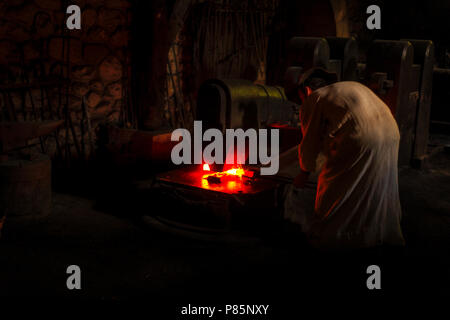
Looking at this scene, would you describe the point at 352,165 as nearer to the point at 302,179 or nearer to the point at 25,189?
the point at 302,179

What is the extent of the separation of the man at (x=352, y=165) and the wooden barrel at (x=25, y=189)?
3.06m

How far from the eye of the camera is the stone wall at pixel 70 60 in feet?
21.9

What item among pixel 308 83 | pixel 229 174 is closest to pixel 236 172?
pixel 229 174

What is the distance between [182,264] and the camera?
189 inches

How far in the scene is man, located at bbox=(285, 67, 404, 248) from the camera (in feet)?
14.6

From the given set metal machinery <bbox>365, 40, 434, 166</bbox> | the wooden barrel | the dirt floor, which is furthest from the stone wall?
metal machinery <bbox>365, 40, 434, 166</bbox>

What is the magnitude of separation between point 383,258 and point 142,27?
184 inches

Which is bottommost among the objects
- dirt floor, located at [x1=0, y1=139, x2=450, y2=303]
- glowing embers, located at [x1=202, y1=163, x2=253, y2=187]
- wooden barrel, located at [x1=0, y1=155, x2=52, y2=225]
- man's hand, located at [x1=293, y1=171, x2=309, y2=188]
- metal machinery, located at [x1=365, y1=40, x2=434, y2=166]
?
dirt floor, located at [x1=0, y1=139, x2=450, y2=303]

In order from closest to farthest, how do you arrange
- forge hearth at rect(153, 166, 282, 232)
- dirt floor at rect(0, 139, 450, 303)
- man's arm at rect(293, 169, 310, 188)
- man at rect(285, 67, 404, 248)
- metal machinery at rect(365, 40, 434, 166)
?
dirt floor at rect(0, 139, 450, 303) < man at rect(285, 67, 404, 248) < man's arm at rect(293, 169, 310, 188) < forge hearth at rect(153, 166, 282, 232) < metal machinery at rect(365, 40, 434, 166)

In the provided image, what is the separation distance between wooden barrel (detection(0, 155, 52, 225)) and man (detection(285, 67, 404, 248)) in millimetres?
3056

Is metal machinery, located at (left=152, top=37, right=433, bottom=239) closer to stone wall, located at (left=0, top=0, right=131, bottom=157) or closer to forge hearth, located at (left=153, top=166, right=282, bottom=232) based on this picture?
forge hearth, located at (left=153, top=166, right=282, bottom=232)

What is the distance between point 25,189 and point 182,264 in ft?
7.35
